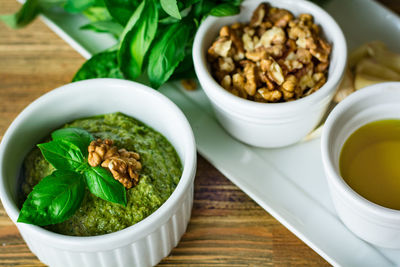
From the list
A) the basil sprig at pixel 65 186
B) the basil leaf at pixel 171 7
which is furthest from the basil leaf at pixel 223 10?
the basil sprig at pixel 65 186

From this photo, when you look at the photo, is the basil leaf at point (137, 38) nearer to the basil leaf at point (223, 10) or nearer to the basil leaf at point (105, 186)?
the basil leaf at point (223, 10)

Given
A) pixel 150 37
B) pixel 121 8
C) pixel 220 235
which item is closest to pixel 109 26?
pixel 121 8

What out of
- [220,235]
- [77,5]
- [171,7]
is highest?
[171,7]

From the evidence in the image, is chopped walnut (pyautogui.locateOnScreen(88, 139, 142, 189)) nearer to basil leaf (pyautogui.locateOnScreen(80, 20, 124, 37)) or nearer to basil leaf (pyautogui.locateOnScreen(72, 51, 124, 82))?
basil leaf (pyautogui.locateOnScreen(72, 51, 124, 82))

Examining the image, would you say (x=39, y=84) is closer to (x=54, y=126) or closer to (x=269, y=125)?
(x=54, y=126)

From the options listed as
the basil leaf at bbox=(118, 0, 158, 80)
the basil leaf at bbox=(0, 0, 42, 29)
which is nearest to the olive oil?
the basil leaf at bbox=(118, 0, 158, 80)

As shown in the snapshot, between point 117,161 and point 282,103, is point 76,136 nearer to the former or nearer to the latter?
point 117,161
